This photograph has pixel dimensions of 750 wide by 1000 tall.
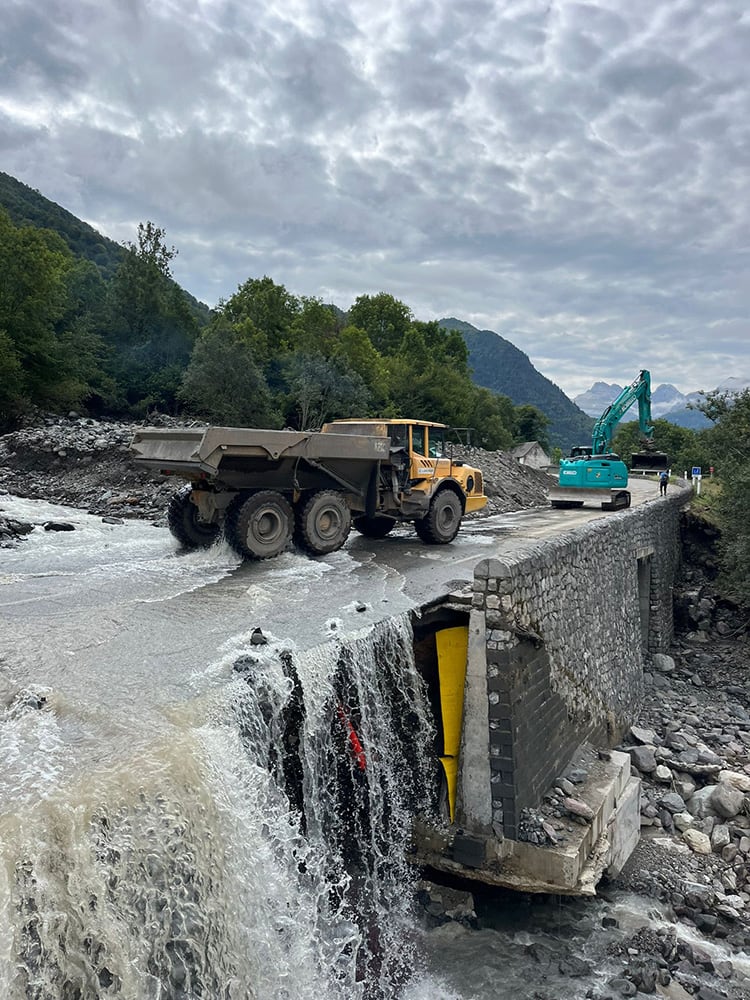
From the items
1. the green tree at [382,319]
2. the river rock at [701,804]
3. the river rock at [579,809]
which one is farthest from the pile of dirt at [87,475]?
the green tree at [382,319]

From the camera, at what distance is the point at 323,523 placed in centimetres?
1024

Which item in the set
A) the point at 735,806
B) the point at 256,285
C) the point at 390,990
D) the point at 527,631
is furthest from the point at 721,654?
the point at 256,285

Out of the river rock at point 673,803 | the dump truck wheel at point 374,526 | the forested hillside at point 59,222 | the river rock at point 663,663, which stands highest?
the forested hillside at point 59,222

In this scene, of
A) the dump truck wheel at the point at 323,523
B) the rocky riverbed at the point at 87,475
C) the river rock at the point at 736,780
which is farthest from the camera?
the rocky riverbed at the point at 87,475

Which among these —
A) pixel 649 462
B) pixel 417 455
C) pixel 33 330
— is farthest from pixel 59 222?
pixel 417 455

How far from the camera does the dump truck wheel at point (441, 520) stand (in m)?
11.8

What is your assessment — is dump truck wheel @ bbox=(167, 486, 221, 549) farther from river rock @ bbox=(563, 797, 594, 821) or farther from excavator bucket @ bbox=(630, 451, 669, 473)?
excavator bucket @ bbox=(630, 451, 669, 473)

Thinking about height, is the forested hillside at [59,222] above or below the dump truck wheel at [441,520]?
above

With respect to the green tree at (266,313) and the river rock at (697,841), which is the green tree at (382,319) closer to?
the green tree at (266,313)

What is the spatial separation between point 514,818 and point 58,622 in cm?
493

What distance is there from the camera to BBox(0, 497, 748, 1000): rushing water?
342 cm

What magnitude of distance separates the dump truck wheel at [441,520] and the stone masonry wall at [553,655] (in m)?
2.73

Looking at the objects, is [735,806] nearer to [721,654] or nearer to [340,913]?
[340,913]

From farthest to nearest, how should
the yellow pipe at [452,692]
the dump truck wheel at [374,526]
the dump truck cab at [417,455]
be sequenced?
the dump truck wheel at [374,526] → the dump truck cab at [417,455] → the yellow pipe at [452,692]
